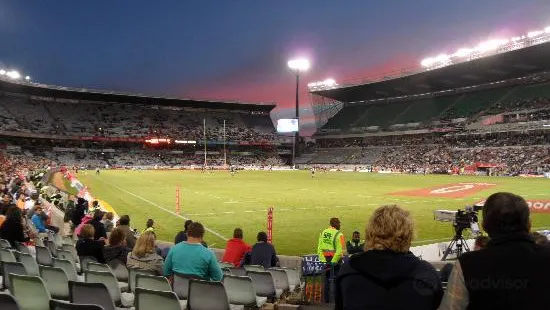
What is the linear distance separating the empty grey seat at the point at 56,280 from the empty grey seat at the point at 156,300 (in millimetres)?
1913

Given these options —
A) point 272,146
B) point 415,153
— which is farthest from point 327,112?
point 415,153

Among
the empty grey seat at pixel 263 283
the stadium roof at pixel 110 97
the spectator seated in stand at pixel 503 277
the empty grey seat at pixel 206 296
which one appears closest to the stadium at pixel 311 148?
the stadium roof at pixel 110 97

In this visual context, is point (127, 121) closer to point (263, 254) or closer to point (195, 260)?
point (263, 254)

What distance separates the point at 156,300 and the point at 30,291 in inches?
62.9

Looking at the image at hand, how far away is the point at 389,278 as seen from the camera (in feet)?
8.58

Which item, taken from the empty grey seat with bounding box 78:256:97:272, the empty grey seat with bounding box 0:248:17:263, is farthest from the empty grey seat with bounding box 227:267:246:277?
the empty grey seat with bounding box 0:248:17:263

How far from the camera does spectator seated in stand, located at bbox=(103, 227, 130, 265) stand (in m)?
7.97

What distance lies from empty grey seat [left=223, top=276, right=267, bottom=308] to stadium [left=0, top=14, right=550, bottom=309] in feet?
34.4

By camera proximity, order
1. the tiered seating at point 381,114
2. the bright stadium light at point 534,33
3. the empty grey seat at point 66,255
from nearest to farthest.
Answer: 1. the empty grey seat at point 66,255
2. the bright stadium light at point 534,33
3. the tiered seating at point 381,114

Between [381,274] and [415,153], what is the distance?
8634cm

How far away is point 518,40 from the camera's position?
66.2 meters

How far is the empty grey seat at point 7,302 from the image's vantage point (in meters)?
3.91

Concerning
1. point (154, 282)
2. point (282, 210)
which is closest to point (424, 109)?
point (282, 210)

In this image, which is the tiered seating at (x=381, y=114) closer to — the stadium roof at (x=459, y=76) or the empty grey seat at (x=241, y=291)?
the stadium roof at (x=459, y=76)
